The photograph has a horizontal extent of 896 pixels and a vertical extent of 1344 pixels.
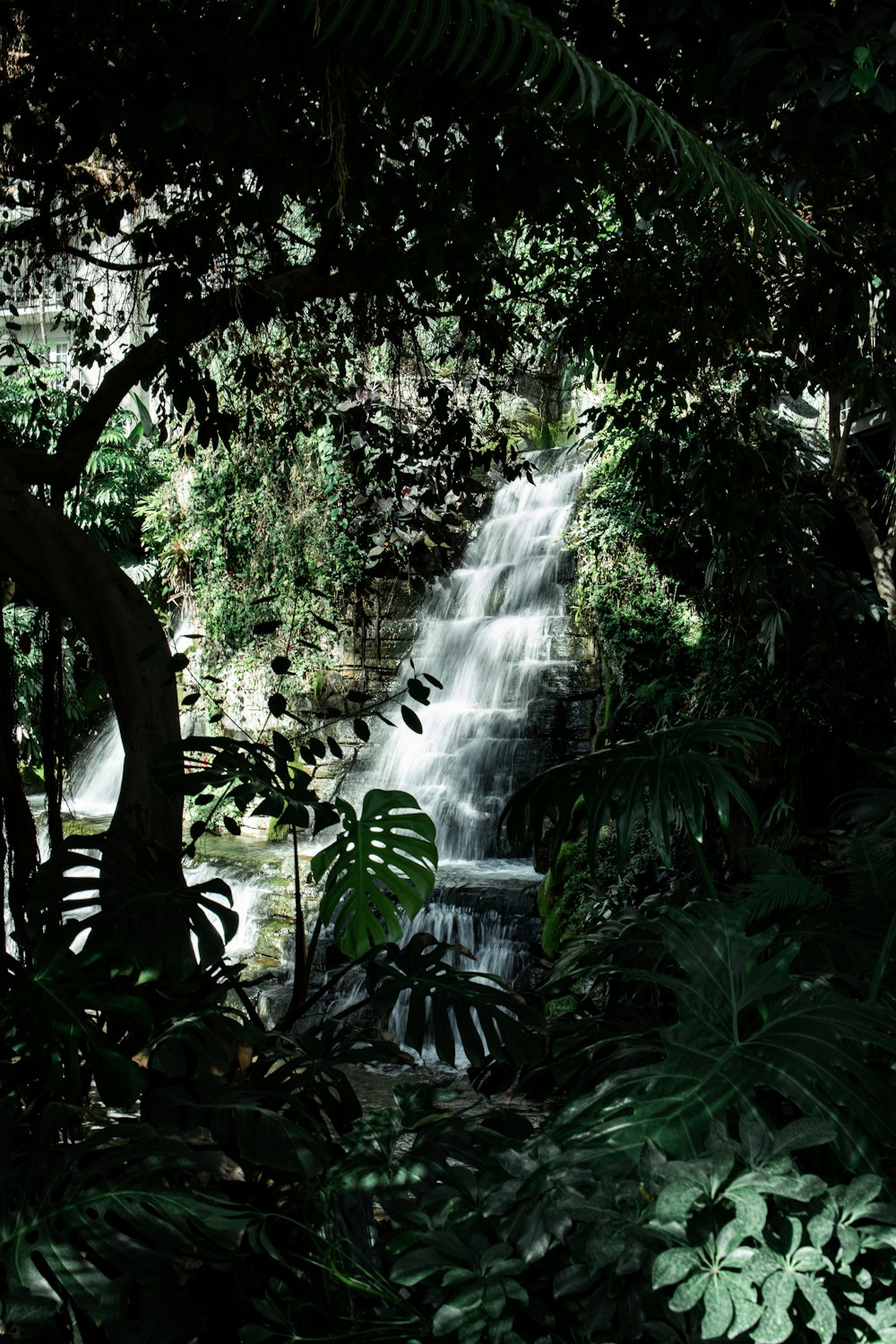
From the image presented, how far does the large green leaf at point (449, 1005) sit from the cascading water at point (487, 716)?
4322 mm

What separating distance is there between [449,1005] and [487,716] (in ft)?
22.3

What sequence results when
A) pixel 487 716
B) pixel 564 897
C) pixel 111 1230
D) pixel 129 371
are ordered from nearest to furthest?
pixel 111 1230 < pixel 129 371 < pixel 564 897 < pixel 487 716

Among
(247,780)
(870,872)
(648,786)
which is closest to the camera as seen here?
(648,786)

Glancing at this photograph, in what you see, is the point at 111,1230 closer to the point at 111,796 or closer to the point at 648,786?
the point at 648,786

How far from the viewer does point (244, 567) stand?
36.4 ft

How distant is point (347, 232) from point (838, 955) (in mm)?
2648

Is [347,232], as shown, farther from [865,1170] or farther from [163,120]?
[865,1170]

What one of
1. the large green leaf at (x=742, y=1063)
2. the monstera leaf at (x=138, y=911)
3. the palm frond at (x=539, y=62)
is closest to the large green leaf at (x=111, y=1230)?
the monstera leaf at (x=138, y=911)

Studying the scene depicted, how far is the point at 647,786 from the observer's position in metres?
2.38

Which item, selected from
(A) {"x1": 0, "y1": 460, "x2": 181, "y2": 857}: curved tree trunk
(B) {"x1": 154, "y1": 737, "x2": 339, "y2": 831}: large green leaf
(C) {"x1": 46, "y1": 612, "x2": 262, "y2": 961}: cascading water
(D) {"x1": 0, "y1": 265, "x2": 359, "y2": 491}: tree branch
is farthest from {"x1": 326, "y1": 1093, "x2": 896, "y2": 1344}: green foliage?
(C) {"x1": 46, "y1": 612, "x2": 262, "y2": 961}: cascading water

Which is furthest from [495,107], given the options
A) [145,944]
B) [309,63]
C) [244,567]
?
[244,567]

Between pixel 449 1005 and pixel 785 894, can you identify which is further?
pixel 785 894

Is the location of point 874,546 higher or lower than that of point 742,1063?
higher

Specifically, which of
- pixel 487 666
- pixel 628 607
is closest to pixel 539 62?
pixel 628 607
